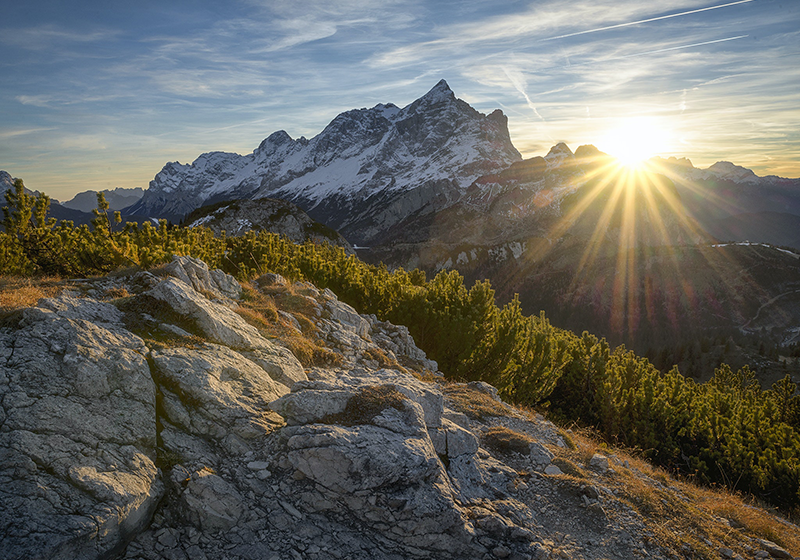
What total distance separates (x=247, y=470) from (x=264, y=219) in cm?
11285

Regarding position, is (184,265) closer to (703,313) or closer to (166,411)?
(166,411)

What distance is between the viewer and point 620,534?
6539 mm

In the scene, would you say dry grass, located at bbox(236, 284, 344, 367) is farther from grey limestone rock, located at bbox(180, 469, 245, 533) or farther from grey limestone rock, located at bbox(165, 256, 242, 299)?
grey limestone rock, located at bbox(180, 469, 245, 533)

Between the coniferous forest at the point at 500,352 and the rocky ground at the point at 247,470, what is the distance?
6073mm

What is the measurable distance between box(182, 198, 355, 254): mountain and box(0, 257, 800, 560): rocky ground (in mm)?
101166

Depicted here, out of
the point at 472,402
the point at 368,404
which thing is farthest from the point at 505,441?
the point at 368,404

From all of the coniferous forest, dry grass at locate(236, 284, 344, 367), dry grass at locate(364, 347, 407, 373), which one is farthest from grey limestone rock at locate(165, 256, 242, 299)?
dry grass at locate(364, 347, 407, 373)

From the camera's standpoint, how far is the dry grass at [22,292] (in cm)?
671

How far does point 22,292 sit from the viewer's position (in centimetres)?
759

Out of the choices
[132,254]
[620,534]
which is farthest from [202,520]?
[132,254]

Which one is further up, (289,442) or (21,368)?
(21,368)

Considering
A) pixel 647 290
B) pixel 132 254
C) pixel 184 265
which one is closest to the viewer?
pixel 184 265

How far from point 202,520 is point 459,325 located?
15.1 metres

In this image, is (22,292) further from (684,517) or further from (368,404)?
(684,517)
